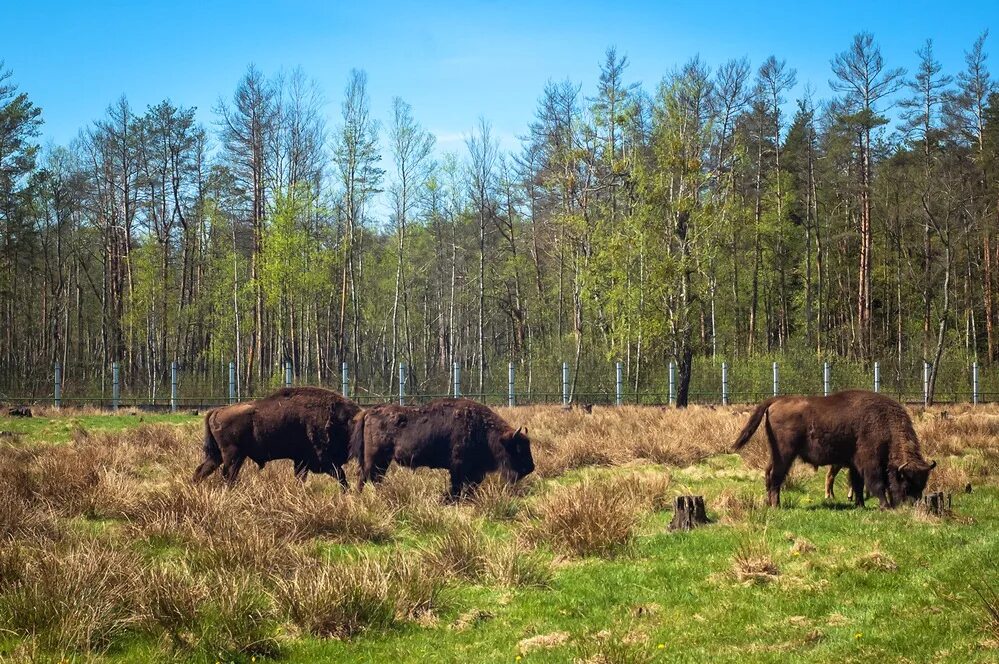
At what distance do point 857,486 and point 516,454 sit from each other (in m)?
4.88

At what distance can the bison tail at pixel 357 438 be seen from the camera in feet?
42.4

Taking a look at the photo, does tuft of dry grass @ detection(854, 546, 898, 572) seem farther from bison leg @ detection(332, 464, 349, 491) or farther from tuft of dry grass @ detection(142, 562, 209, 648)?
bison leg @ detection(332, 464, 349, 491)

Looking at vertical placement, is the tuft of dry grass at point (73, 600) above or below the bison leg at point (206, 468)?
below

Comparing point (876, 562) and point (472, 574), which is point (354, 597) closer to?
point (472, 574)

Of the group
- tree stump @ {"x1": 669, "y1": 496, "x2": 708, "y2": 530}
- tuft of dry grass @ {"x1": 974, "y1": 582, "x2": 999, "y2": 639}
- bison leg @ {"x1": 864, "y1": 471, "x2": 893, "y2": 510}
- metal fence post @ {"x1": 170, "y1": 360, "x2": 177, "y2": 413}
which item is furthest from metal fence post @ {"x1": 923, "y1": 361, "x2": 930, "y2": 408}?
tuft of dry grass @ {"x1": 974, "y1": 582, "x2": 999, "y2": 639}

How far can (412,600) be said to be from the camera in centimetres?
714

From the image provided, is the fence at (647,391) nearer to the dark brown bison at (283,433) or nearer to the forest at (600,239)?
the forest at (600,239)

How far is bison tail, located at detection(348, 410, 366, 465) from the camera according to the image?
12.9 m

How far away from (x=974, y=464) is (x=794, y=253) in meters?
39.7

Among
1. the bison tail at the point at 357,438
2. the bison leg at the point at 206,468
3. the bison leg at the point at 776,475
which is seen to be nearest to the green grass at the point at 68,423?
the bison leg at the point at 206,468

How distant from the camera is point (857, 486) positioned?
1228cm

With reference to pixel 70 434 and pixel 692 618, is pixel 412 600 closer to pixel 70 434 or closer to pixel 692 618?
pixel 692 618

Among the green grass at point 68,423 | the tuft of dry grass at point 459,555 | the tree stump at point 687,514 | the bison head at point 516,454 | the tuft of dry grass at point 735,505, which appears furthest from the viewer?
the green grass at point 68,423

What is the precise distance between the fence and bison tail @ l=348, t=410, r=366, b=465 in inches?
795
